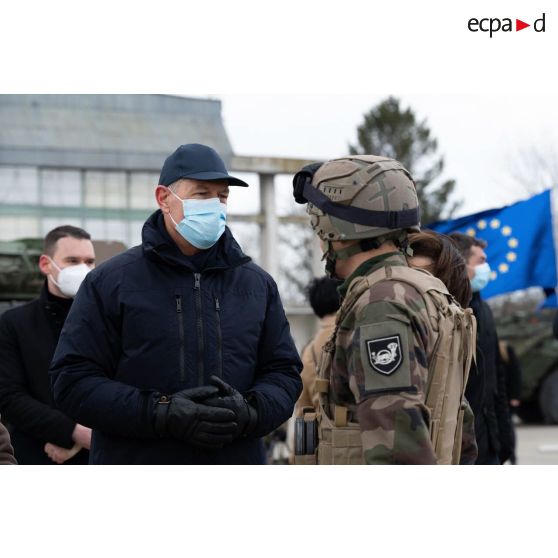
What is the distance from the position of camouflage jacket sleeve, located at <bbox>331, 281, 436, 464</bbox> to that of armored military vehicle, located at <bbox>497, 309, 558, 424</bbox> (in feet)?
49.4

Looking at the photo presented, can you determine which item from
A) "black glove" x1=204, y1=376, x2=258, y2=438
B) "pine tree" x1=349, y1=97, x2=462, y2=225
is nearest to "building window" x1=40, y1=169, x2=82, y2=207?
"black glove" x1=204, y1=376, x2=258, y2=438

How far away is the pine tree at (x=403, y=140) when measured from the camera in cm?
4116

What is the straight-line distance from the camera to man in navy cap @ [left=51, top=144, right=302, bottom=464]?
3236 mm

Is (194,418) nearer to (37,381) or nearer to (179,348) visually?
(179,348)

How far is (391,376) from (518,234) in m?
7.05

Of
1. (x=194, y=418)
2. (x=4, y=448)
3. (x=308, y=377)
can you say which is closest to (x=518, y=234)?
(x=308, y=377)

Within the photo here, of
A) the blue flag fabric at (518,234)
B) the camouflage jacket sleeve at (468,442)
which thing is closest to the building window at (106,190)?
the blue flag fabric at (518,234)

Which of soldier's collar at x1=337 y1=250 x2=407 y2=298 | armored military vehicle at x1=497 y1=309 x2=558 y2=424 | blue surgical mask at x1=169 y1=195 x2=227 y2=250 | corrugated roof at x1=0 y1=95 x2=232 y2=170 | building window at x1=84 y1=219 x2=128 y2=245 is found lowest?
armored military vehicle at x1=497 y1=309 x2=558 y2=424

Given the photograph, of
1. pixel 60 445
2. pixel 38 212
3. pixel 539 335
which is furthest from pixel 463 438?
pixel 539 335

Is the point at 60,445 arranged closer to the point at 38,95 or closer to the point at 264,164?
the point at 38,95

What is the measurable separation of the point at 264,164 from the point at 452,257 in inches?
300

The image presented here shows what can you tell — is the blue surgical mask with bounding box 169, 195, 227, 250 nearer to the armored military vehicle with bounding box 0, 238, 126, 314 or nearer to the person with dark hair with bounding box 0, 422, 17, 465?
the person with dark hair with bounding box 0, 422, 17, 465

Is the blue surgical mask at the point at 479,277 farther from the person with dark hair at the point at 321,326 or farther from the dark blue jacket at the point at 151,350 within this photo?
the dark blue jacket at the point at 151,350

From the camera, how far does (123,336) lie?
132 inches
